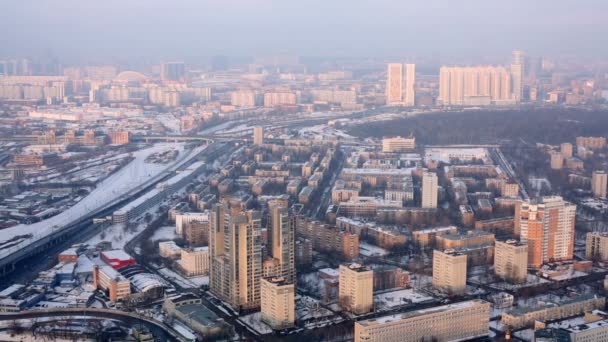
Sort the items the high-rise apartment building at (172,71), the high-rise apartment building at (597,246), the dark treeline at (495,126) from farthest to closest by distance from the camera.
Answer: the high-rise apartment building at (172,71), the dark treeline at (495,126), the high-rise apartment building at (597,246)

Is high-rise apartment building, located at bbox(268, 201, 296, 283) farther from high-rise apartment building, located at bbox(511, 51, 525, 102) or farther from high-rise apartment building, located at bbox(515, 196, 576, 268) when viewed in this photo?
high-rise apartment building, located at bbox(511, 51, 525, 102)

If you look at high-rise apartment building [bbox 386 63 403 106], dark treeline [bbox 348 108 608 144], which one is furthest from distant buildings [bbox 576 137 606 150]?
high-rise apartment building [bbox 386 63 403 106]

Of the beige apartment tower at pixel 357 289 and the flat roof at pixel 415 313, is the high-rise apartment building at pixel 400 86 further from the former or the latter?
the flat roof at pixel 415 313

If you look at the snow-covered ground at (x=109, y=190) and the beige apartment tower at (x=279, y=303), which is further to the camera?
the snow-covered ground at (x=109, y=190)

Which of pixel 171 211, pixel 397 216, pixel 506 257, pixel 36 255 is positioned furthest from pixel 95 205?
pixel 506 257

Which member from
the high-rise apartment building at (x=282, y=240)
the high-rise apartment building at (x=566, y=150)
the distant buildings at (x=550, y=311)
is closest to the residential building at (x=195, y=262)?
the high-rise apartment building at (x=282, y=240)

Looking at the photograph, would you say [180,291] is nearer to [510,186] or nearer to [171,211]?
[171,211]

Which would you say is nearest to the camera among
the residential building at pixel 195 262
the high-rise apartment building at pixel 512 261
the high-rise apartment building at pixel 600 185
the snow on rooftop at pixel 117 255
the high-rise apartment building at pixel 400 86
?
the high-rise apartment building at pixel 512 261
